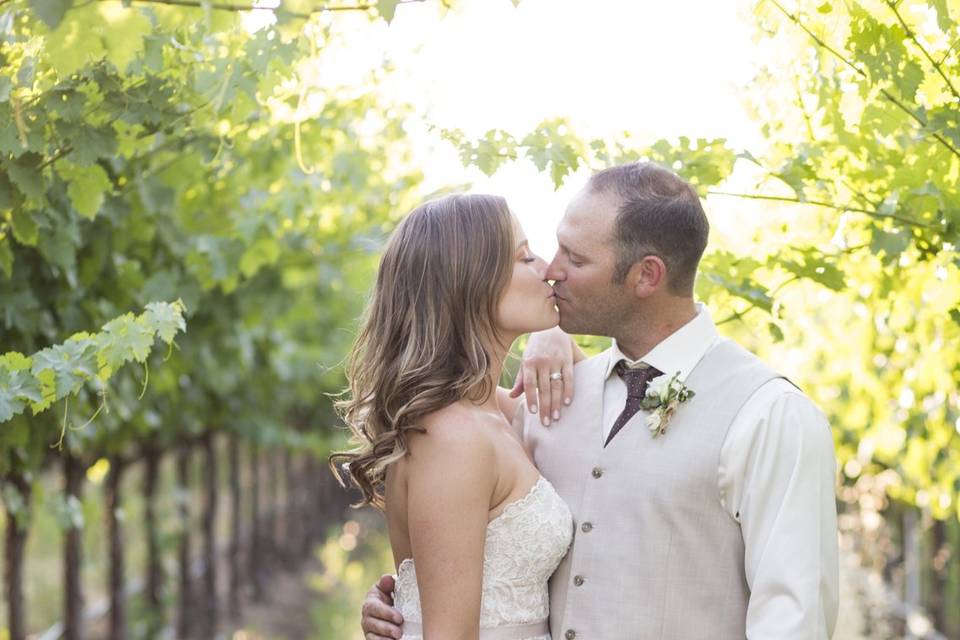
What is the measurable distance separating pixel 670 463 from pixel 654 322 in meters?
0.42

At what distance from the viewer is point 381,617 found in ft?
11.2

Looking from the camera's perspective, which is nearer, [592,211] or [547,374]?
[592,211]

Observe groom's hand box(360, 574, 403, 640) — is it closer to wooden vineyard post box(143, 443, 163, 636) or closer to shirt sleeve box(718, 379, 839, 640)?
shirt sleeve box(718, 379, 839, 640)

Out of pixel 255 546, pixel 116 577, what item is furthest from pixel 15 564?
pixel 255 546

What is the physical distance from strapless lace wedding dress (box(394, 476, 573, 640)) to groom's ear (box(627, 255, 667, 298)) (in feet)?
1.97

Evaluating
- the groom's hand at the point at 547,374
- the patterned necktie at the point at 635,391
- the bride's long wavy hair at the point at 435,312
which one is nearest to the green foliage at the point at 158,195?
the bride's long wavy hair at the point at 435,312

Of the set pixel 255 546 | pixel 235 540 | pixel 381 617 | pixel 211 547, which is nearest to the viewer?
pixel 381 617

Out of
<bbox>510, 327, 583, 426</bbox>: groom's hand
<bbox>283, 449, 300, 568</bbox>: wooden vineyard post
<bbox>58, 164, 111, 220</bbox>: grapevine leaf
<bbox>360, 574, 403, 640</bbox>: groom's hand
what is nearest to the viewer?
<bbox>360, 574, 403, 640</bbox>: groom's hand

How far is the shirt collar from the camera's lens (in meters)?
3.27

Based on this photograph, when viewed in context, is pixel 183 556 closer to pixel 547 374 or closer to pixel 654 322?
pixel 547 374

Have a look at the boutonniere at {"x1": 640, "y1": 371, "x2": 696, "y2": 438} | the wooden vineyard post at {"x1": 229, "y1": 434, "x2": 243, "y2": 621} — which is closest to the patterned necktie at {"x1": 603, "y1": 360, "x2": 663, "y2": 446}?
the boutonniere at {"x1": 640, "y1": 371, "x2": 696, "y2": 438}

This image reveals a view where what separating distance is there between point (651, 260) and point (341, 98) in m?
2.52

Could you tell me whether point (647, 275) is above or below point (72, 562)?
above

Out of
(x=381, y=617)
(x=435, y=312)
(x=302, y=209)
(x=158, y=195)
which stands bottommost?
(x=302, y=209)
